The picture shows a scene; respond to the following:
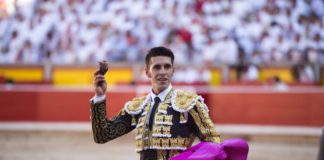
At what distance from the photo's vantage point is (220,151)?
2.71 metres

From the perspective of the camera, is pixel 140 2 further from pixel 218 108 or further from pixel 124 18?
pixel 218 108

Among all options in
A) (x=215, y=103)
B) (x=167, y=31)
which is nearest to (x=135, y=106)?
(x=215, y=103)

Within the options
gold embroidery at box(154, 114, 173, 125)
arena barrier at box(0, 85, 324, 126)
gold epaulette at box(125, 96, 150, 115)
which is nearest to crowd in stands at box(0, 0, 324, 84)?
arena barrier at box(0, 85, 324, 126)

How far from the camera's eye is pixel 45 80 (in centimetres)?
1206

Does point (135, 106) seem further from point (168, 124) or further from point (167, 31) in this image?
point (167, 31)

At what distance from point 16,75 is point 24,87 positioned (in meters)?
1.11

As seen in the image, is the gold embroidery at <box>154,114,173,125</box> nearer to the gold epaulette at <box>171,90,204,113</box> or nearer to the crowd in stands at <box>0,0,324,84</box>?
the gold epaulette at <box>171,90,204,113</box>

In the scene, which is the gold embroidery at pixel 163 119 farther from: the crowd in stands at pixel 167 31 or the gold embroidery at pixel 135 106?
the crowd in stands at pixel 167 31

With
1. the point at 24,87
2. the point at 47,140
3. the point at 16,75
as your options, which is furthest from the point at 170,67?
the point at 16,75

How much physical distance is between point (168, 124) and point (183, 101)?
123 mm

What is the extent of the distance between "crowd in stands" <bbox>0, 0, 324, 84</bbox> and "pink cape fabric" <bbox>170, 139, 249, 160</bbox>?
27.2 feet

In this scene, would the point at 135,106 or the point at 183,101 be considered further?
the point at 135,106

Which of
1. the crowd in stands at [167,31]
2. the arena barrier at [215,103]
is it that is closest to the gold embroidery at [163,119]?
the arena barrier at [215,103]

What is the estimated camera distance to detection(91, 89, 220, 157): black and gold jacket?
2.84 m
